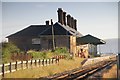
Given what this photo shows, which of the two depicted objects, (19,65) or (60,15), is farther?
(60,15)

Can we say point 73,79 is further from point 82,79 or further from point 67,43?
point 67,43

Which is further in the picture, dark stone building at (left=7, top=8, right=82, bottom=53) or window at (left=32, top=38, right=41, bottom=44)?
window at (left=32, top=38, right=41, bottom=44)

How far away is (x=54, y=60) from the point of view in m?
33.9

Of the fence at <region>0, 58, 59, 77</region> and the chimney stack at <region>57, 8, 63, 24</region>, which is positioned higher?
the chimney stack at <region>57, 8, 63, 24</region>

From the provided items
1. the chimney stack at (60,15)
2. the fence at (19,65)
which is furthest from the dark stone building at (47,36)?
the fence at (19,65)

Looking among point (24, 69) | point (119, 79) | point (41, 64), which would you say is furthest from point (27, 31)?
point (119, 79)

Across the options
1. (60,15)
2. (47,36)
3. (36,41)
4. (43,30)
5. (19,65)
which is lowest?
(19,65)

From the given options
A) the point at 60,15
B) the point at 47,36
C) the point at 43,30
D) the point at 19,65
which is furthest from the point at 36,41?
the point at 19,65

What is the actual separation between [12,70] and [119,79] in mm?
10221

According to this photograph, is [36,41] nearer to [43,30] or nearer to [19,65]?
[43,30]

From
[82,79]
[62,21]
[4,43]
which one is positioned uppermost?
[62,21]

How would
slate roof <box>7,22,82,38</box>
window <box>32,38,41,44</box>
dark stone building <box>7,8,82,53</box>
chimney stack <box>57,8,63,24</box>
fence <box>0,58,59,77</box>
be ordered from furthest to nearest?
1. window <box>32,38,41,44</box>
2. chimney stack <box>57,8,63,24</box>
3. slate roof <box>7,22,82,38</box>
4. dark stone building <box>7,8,82,53</box>
5. fence <box>0,58,59,77</box>

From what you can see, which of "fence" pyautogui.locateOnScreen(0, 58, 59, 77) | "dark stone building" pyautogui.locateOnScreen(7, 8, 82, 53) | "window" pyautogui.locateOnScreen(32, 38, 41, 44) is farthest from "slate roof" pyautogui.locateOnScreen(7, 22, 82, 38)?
"fence" pyautogui.locateOnScreen(0, 58, 59, 77)

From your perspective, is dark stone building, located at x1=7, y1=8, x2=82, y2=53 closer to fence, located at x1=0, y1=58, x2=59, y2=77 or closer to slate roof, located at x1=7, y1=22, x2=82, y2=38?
slate roof, located at x1=7, y1=22, x2=82, y2=38
